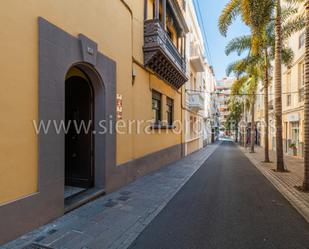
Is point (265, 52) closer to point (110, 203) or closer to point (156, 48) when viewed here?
point (156, 48)

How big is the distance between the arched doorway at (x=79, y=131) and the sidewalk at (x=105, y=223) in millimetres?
931

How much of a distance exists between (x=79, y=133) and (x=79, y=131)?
5 cm

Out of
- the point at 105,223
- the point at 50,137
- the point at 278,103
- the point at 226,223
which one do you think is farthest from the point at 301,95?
the point at 50,137

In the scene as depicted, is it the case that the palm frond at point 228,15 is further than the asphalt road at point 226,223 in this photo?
Yes

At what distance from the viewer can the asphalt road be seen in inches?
128

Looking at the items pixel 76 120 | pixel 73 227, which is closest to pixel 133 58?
pixel 76 120

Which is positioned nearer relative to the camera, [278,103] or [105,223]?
[105,223]

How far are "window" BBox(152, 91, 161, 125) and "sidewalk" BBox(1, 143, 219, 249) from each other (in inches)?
164

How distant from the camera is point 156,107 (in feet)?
32.0

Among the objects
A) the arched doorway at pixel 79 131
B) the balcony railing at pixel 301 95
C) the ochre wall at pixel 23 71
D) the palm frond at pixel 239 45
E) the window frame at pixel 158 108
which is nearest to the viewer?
the ochre wall at pixel 23 71

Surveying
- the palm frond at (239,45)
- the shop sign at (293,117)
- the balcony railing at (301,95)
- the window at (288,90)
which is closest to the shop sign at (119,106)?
the palm frond at (239,45)

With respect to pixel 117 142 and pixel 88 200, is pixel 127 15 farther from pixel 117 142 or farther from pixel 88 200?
pixel 88 200

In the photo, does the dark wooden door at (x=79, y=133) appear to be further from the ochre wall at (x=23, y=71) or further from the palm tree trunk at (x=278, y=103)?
the palm tree trunk at (x=278, y=103)

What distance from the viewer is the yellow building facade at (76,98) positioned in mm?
3186
